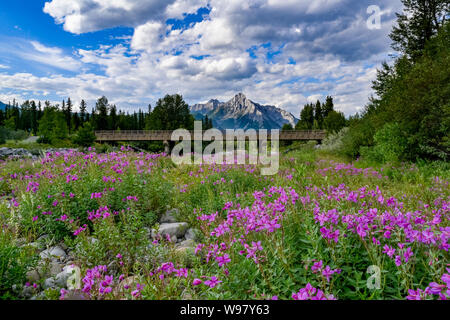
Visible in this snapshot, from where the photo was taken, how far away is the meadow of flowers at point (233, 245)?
1.84 metres

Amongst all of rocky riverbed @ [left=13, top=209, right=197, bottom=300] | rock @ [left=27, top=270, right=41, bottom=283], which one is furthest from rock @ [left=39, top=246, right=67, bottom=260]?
rock @ [left=27, top=270, right=41, bottom=283]

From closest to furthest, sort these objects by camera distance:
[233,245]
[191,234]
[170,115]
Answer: [233,245]
[191,234]
[170,115]

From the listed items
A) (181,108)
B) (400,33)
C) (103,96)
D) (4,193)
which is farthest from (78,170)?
(103,96)

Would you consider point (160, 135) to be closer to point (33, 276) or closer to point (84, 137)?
point (84, 137)

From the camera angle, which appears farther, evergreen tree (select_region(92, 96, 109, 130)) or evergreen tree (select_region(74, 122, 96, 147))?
evergreen tree (select_region(92, 96, 109, 130))

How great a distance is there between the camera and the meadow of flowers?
1.84m

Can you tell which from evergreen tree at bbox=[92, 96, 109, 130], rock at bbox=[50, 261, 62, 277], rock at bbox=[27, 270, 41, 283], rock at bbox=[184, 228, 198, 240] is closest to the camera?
rock at bbox=[27, 270, 41, 283]

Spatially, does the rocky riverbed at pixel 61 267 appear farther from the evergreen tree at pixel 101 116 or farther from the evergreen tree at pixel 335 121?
the evergreen tree at pixel 101 116

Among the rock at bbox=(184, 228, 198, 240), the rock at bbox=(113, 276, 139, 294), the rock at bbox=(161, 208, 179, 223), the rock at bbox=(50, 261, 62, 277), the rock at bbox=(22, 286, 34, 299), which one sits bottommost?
the rock at bbox=(22, 286, 34, 299)

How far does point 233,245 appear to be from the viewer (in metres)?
2.48

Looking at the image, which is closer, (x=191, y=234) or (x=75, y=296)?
(x=75, y=296)

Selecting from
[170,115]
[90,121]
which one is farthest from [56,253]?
[90,121]

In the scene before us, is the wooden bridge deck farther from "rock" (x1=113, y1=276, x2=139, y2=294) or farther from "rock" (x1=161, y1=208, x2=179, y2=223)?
"rock" (x1=113, y1=276, x2=139, y2=294)

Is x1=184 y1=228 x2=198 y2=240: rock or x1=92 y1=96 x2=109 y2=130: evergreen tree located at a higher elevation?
x1=92 y1=96 x2=109 y2=130: evergreen tree
